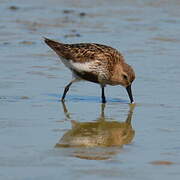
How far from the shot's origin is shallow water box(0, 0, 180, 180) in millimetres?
7203

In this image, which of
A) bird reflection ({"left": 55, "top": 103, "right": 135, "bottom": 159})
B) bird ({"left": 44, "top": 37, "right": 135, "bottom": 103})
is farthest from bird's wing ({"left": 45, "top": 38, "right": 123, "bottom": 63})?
bird reflection ({"left": 55, "top": 103, "right": 135, "bottom": 159})

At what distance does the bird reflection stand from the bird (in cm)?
114

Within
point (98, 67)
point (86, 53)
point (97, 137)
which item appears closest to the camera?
point (97, 137)

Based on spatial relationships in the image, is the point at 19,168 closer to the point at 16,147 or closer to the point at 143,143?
the point at 16,147

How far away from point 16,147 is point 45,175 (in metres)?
1.04

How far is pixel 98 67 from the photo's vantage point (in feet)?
35.0

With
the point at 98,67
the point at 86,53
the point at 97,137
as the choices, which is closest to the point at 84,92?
the point at 98,67

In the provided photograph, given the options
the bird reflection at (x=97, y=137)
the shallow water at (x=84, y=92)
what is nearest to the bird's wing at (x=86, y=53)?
the shallow water at (x=84, y=92)

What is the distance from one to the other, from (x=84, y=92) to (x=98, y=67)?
0.44m

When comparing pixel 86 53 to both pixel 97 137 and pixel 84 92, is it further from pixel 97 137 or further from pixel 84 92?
pixel 97 137

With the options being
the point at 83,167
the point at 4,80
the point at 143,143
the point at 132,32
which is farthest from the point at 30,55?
the point at 83,167

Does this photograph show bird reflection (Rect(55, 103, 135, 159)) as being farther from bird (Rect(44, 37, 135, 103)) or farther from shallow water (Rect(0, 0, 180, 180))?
bird (Rect(44, 37, 135, 103))

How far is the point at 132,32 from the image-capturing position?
14977mm

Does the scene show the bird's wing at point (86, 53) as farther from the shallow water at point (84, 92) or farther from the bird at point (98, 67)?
the shallow water at point (84, 92)
